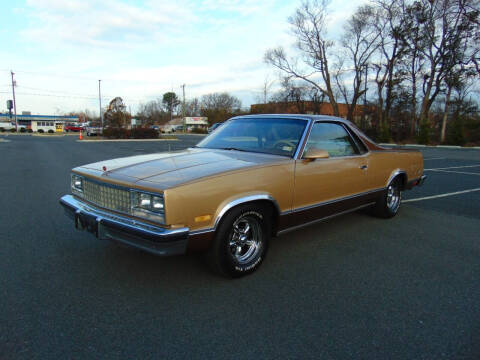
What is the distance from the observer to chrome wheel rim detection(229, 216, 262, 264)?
9.80ft

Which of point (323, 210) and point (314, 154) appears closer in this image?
point (314, 154)

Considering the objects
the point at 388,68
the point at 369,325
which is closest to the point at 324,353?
the point at 369,325

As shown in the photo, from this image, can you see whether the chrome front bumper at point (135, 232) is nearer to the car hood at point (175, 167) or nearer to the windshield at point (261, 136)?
the car hood at point (175, 167)

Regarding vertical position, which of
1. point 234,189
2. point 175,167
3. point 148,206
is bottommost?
point 148,206

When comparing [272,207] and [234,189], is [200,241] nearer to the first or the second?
[234,189]

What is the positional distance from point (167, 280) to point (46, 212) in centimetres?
322

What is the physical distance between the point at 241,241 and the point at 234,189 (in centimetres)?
57

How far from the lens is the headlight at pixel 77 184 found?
3.39 metres

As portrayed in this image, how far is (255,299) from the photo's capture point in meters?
2.65

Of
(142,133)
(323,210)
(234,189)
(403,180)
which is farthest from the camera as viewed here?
(142,133)

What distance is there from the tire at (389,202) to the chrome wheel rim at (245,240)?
2.46 meters

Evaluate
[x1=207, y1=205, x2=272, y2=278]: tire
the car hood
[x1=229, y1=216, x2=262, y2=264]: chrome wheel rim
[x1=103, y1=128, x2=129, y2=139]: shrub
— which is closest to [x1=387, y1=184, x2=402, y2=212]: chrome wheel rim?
the car hood

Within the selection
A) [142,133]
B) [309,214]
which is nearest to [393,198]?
[309,214]

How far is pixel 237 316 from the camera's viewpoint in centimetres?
241
